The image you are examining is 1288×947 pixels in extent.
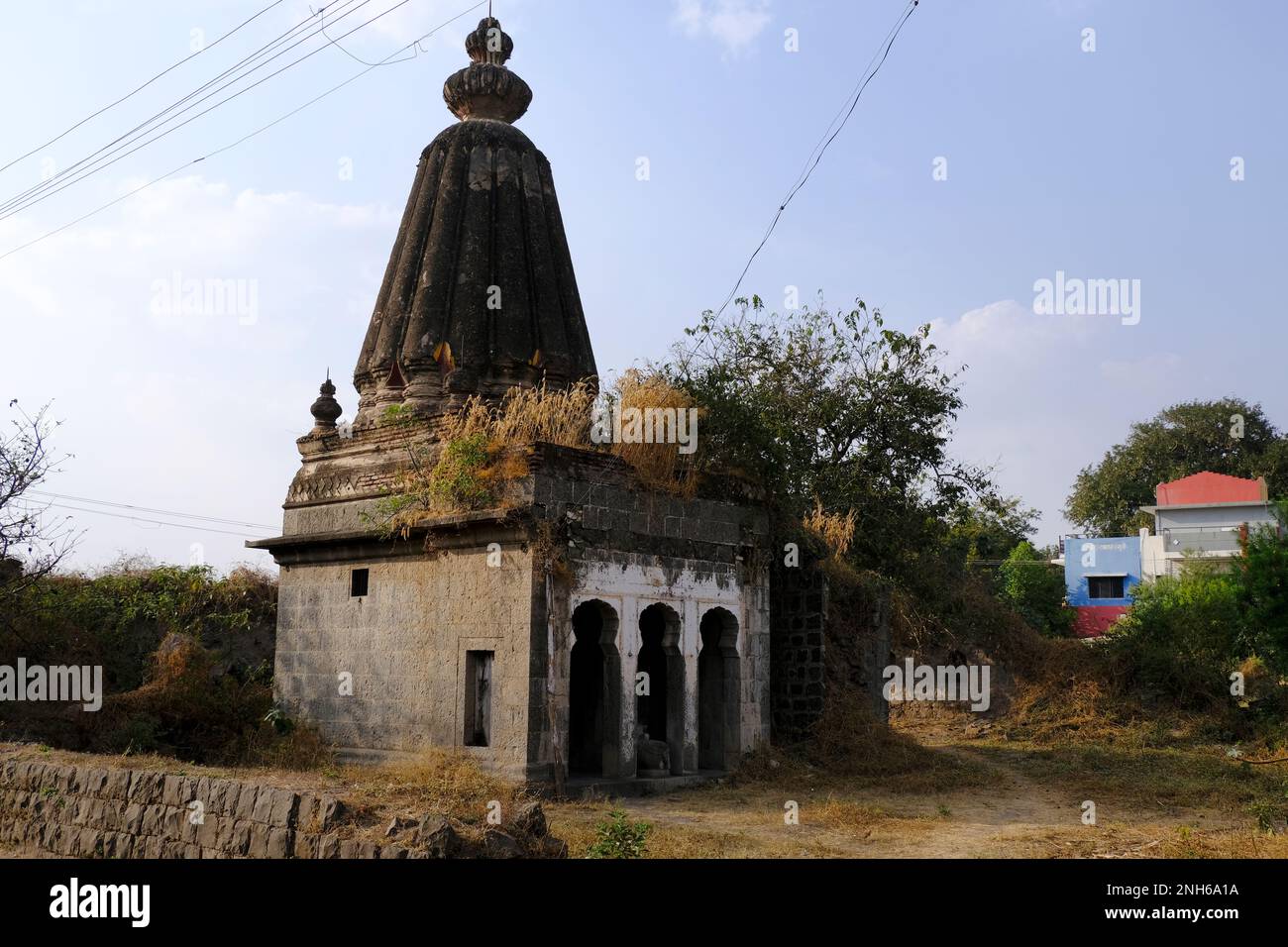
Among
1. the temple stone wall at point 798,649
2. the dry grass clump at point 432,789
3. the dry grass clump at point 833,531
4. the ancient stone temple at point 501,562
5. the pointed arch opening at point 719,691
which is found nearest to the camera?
the dry grass clump at point 432,789

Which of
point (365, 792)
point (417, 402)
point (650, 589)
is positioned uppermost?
point (417, 402)

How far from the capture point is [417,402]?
569 inches

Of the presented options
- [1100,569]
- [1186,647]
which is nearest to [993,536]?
[1100,569]

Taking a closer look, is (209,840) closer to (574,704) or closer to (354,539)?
(354,539)

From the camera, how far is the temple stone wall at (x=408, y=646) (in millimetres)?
11781

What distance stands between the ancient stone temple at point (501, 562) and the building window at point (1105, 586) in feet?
102

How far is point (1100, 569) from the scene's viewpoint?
138 ft

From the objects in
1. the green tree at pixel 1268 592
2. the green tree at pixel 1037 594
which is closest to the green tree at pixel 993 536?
the green tree at pixel 1037 594

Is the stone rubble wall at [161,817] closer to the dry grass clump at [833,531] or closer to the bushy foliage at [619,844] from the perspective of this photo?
the bushy foliage at [619,844]

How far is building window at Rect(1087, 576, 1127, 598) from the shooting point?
41.8 metres

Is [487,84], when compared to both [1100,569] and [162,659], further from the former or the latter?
[1100,569]

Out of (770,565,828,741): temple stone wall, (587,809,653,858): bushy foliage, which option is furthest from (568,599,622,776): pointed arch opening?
(587,809,653,858): bushy foliage
